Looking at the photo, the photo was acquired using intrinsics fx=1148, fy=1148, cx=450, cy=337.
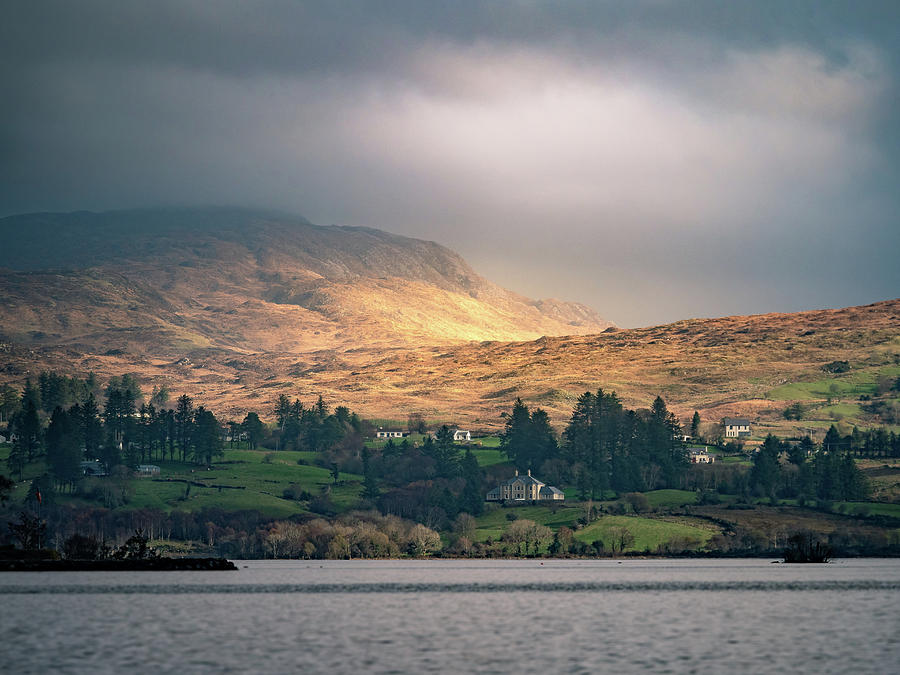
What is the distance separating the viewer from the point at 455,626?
97.9 meters

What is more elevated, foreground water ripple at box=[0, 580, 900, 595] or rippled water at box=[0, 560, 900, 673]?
rippled water at box=[0, 560, 900, 673]

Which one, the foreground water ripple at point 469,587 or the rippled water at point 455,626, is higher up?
the rippled water at point 455,626

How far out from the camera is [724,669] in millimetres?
68812

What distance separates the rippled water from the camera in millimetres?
72562

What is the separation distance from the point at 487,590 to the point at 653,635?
6338 centimetres

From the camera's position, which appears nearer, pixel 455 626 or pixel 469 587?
pixel 455 626

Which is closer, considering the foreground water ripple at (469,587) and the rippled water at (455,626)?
the rippled water at (455,626)

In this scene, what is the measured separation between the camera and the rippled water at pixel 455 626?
238 feet

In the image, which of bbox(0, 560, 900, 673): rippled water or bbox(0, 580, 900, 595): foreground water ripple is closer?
bbox(0, 560, 900, 673): rippled water

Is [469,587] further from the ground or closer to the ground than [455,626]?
closer to the ground

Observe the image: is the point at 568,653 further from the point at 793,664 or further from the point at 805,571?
the point at 805,571

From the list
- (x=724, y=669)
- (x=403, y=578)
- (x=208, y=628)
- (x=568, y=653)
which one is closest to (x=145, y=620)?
(x=208, y=628)

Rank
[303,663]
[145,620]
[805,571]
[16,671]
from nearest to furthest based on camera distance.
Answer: [16,671] < [303,663] < [145,620] < [805,571]

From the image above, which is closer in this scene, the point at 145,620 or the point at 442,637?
the point at 442,637
